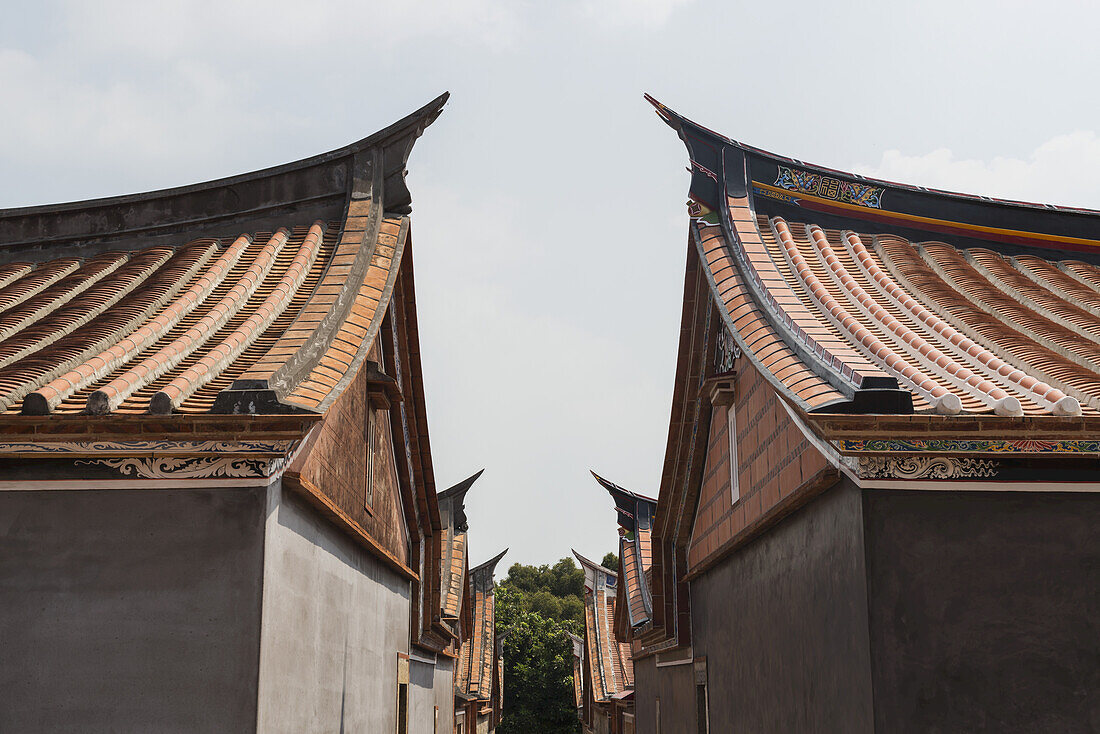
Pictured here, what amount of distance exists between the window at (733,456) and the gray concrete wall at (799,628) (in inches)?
21.4

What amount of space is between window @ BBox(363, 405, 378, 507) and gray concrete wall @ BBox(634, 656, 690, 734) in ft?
14.6

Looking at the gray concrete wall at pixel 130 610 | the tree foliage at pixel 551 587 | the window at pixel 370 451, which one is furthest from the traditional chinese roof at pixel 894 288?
the tree foliage at pixel 551 587

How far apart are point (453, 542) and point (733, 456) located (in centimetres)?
1033

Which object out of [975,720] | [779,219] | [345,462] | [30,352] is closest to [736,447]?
[779,219]

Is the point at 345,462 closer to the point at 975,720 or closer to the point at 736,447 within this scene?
the point at 736,447

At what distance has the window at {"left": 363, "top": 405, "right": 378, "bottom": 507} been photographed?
Result: 357 inches

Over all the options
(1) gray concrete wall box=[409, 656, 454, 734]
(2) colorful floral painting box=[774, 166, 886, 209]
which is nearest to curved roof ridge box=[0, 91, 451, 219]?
(2) colorful floral painting box=[774, 166, 886, 209]

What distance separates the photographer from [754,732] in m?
8.27

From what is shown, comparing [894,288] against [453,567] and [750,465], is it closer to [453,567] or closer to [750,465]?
[750,465]

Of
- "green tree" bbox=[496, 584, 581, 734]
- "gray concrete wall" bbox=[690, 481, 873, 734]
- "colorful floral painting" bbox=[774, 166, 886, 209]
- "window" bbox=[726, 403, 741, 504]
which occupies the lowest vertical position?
"green tree" bbox=[496, 584, 581, 734]

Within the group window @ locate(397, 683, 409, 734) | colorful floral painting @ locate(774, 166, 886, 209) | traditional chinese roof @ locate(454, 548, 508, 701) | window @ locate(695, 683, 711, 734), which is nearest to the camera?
colorful floral painting @ locate(774, 166, 886, 209)

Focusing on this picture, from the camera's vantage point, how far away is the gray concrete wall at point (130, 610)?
5289mm

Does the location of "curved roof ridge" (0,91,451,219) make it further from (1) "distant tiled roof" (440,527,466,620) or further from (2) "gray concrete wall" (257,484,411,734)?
(1) "distant tiled roof" (440,527,466,620)

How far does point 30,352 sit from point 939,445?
5.85 metres
